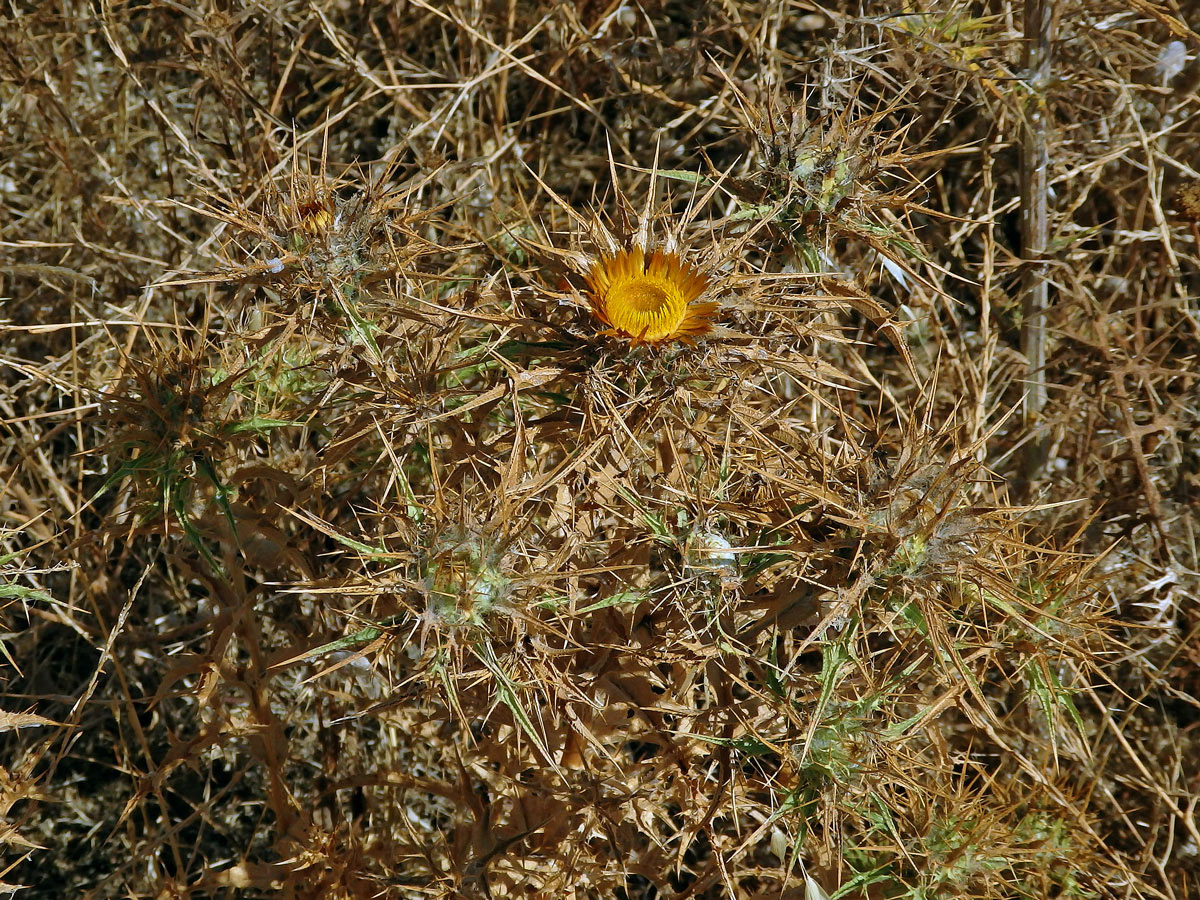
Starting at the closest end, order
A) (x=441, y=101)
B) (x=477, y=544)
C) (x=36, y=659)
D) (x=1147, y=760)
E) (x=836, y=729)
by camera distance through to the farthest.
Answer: (x=477, y=544), (x=836, y=729), (x=1147, y=760), (x=36, y=659), (x=441, y=101)

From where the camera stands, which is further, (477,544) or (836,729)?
(836,729)

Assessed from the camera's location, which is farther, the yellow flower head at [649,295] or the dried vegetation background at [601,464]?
the dried vegetation background at [601,464]

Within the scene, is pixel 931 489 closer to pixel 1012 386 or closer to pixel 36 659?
pixel 1012 386

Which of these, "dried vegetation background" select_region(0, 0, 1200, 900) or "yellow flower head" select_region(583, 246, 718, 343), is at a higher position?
"yellow flower head" select_region(583, 246, 718, 343)

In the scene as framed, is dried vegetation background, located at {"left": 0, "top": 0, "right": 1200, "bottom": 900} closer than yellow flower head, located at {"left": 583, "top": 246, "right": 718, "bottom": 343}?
No

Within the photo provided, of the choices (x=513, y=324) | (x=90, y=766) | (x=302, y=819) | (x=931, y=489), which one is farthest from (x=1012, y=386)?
(x=90, y=766)
